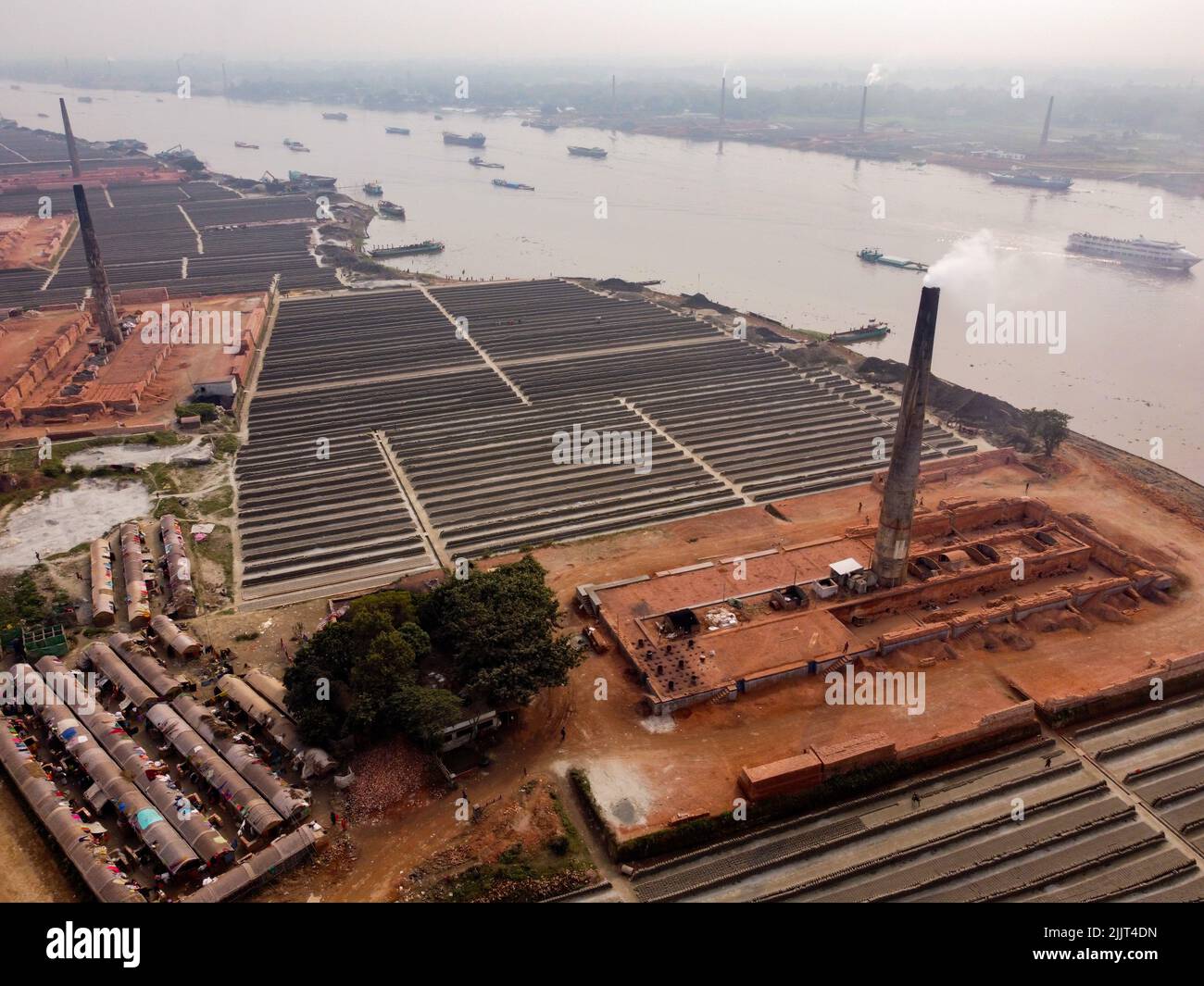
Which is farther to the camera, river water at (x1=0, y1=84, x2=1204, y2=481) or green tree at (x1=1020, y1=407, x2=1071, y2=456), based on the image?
river water at (x1=0, y1=84, x2=1204, y2=481)

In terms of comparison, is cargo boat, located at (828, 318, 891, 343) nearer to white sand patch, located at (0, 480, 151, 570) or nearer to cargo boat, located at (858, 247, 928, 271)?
cargo boat, located at (858, 247, 928, 271)

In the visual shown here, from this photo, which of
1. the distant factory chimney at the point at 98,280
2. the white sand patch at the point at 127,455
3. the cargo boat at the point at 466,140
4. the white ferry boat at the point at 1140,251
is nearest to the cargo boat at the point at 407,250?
the distant factory chimney at the point at 98,280

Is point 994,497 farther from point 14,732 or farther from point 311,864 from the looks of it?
point 14,732

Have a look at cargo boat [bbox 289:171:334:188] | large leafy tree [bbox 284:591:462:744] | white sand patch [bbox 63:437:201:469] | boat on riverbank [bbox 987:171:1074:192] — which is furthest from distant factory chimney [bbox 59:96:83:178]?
boat on riverbank [bbox 987:171:1074:192]

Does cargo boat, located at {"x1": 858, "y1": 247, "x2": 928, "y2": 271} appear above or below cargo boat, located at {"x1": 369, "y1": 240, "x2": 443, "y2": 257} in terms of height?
above

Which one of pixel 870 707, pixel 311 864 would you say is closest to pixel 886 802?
pixel 870 707

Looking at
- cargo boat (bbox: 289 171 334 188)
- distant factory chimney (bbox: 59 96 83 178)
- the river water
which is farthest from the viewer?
cargo boat (bbox: 289 171 334 188)

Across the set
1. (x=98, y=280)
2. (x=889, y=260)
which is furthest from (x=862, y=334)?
(x=98, y=280)
